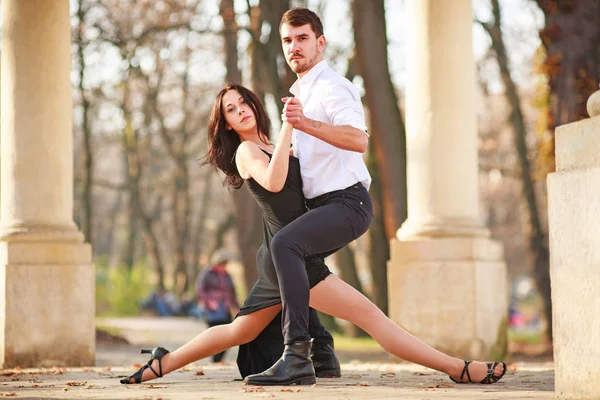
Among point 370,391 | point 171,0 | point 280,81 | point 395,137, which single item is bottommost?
point 370,391

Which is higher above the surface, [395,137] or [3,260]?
[395,137]

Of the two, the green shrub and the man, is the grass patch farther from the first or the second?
the man

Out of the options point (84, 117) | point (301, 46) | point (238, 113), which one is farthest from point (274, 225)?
point (84, 117)

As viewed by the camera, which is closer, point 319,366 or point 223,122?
point 223,122

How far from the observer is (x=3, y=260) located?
11.3 m

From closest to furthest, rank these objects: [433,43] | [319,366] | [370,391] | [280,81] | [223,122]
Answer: [370,391], [223,122], [319,366], [433,43], [280,81]

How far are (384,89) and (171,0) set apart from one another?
10.6m

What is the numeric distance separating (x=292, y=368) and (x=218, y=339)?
66cm

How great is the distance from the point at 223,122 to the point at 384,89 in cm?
1192

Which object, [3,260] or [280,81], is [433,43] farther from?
[280,81]

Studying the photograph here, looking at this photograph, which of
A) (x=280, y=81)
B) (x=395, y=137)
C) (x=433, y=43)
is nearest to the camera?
(x=433, y=43)

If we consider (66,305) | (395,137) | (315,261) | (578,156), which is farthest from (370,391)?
(395,137)

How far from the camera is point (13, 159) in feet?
37.7

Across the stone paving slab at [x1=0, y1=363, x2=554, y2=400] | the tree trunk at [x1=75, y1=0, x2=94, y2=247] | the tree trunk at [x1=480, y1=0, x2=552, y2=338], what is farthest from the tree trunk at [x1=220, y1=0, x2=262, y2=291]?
the stone paving slab at [x1=0, y1=363, x2=554, y2=400]
